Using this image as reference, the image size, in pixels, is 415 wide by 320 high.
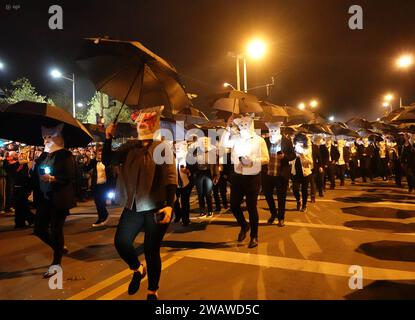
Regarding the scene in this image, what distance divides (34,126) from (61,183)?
1129 mm

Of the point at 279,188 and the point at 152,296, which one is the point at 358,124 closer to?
the point at 279,188

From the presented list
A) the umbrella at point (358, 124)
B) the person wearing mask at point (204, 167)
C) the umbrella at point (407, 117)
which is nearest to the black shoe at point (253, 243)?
the person wearing mask at point (204, 167)

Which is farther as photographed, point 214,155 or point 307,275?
point 214,155

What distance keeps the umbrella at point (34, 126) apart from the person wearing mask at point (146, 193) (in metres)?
1.43

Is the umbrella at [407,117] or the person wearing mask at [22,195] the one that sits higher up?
the umbrella at [407,117]

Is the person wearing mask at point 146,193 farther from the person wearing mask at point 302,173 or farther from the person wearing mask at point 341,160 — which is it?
the person wearing mask at point 341,160

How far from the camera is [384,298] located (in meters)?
3.91

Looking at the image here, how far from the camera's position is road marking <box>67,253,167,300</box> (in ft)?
13.8

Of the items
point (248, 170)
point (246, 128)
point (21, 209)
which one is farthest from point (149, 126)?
point (21, 209)

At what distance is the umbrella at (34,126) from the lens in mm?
4945

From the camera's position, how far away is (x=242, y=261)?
5293 millimetres

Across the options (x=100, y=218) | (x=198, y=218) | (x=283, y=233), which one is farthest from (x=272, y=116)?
(x=100, y=218)
